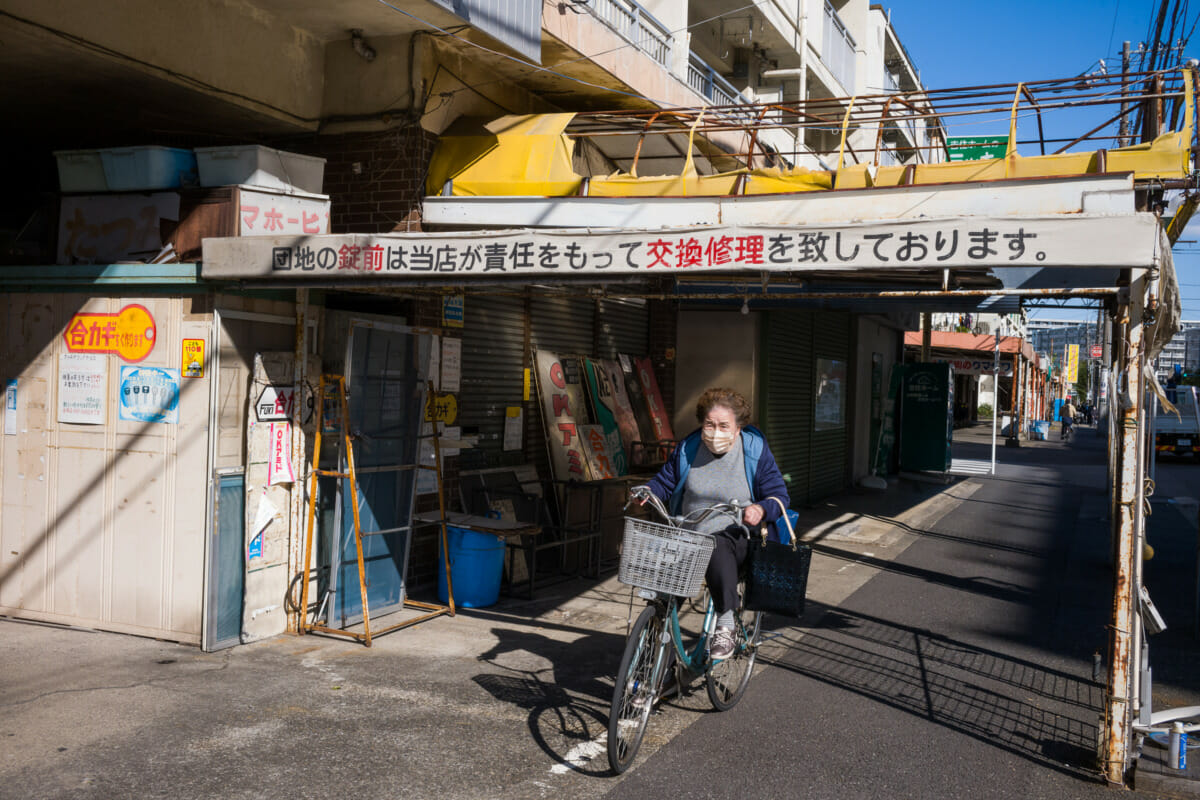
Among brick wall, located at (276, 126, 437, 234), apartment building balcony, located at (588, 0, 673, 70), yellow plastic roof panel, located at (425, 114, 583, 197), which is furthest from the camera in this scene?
apartment building balcony, located at (588, 0, 673, 70)

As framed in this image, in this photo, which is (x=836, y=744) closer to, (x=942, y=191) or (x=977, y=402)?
(x=942, y=191)

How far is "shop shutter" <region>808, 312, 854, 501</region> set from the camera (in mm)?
17219

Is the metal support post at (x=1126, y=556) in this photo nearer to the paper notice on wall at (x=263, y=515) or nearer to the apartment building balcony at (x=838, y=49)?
the paper notice on wall at (x=263, y=515)

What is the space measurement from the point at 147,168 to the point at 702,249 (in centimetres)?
453

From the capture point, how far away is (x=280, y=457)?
23.5ft

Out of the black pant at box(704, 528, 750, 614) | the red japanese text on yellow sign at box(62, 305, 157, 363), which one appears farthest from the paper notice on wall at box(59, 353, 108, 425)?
the black pant at box(704, 528, 750, 614)

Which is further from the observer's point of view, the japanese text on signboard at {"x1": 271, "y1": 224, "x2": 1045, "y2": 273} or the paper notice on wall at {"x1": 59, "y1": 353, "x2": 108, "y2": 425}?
the paper notice on wall at {"x1": 59, "y1": 353, "x2": 108, "y2": 425}

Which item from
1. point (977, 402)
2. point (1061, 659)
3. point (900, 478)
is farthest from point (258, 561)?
point (977, 402)

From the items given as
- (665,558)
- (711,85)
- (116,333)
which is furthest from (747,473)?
→ (711,85)

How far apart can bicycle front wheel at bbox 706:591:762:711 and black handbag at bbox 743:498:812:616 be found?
23 centimetres

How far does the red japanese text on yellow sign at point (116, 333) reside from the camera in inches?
276

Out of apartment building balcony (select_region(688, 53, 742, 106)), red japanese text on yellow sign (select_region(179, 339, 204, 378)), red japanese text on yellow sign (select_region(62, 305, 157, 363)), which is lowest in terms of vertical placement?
red japanese text on yellow sign (select_region(179, 339, 204, 378))

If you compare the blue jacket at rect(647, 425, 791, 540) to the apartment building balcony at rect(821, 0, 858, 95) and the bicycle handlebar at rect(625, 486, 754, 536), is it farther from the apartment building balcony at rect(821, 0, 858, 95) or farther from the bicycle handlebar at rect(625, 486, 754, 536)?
the apartment building balcony at rect(821, 0, 858, 95)

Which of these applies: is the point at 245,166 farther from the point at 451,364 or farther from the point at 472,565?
the point at 472,565
